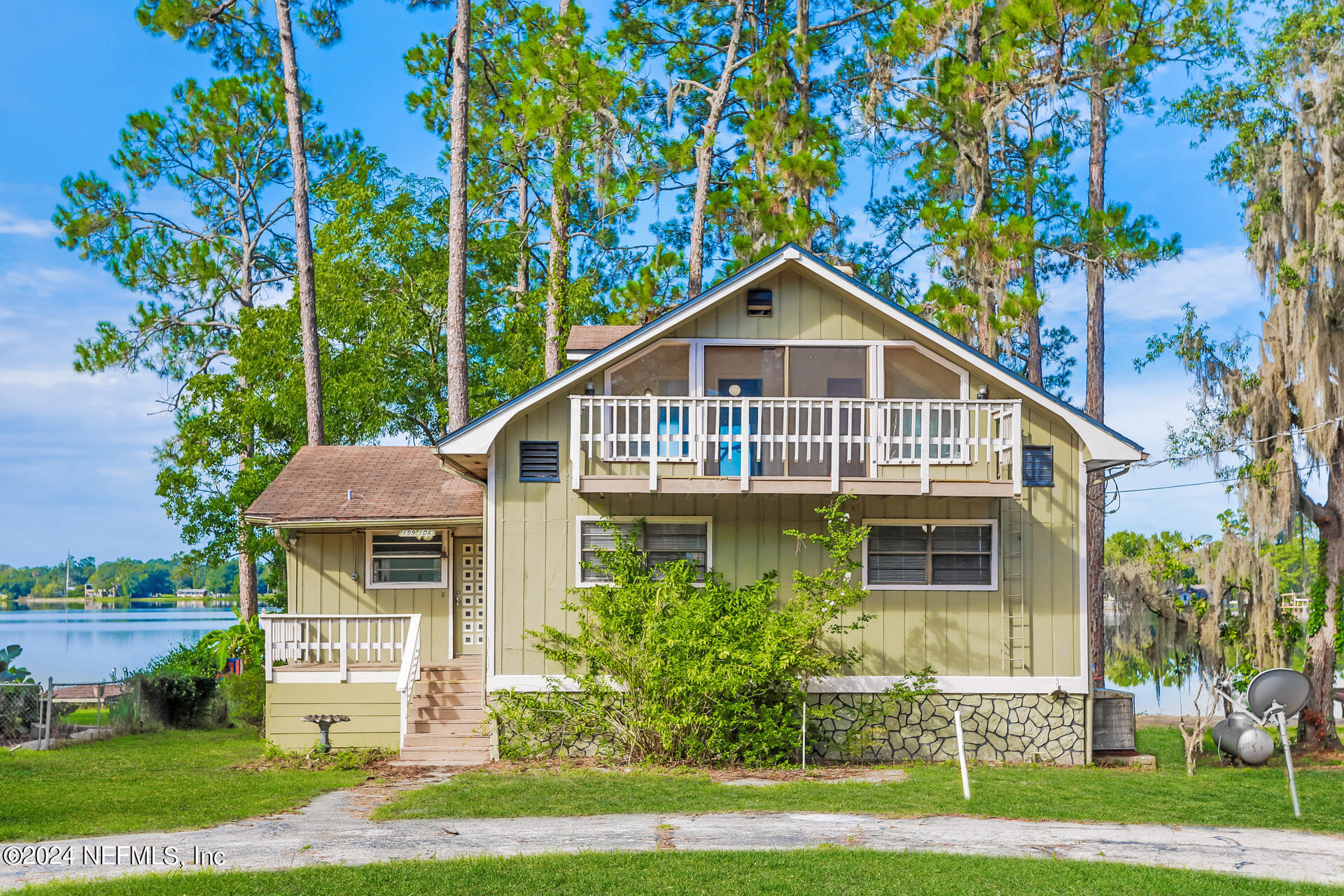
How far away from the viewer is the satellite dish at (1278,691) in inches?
526

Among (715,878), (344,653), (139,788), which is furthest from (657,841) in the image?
(344,653)

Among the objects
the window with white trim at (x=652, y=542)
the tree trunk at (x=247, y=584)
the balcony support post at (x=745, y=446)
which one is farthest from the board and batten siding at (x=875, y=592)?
the tree trunk at (x=247, y=584)

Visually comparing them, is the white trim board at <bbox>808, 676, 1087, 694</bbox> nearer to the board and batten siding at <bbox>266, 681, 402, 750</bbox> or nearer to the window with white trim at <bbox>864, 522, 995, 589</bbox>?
the window with white trim at <bbox>864, 522, 995, 589</bbox>

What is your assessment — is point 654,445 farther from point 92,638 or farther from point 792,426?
point 92,638

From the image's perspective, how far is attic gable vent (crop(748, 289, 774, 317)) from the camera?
1487 centimetres

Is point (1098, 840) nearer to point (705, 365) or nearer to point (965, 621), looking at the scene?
point (965, 621)

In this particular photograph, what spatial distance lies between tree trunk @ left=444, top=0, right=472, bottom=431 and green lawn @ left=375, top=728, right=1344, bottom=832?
30.7 ft

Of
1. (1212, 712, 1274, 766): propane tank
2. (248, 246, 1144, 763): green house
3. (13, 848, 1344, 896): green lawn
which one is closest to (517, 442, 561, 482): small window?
(248, 246, 1144, 763): green house

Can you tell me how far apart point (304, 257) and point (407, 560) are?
8.20 meters

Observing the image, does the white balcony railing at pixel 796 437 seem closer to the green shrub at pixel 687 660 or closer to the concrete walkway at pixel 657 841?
the green shrub at pixel 687 660

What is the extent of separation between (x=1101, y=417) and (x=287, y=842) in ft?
52.6

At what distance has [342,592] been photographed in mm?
16734

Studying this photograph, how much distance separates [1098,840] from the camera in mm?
9242

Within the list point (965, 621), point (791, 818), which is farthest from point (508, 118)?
point (791, 818)
